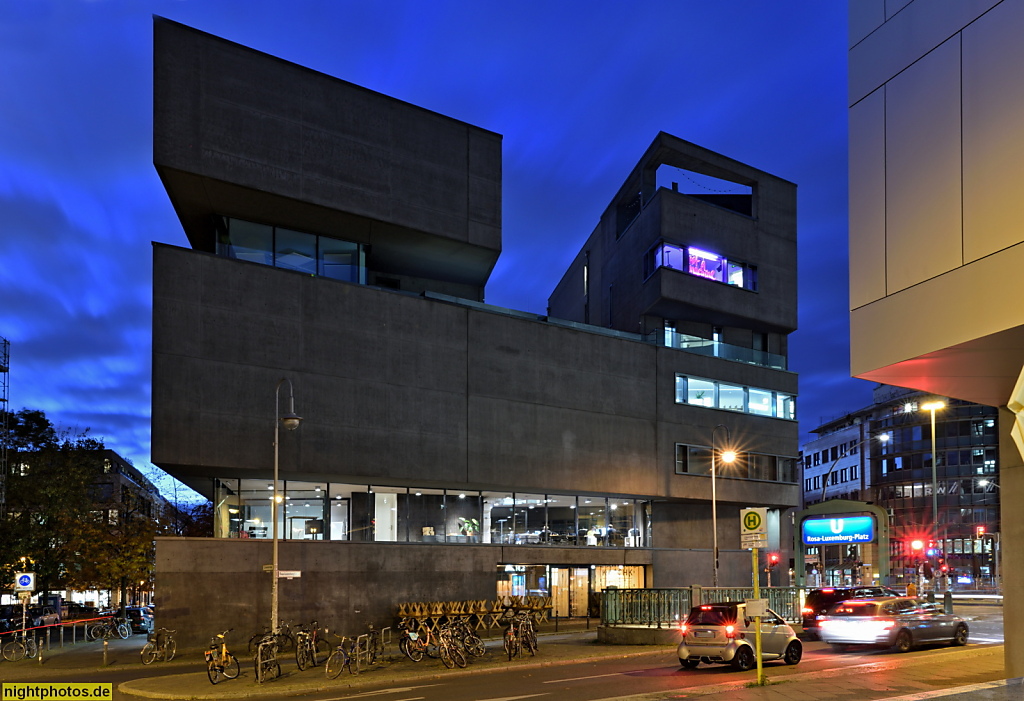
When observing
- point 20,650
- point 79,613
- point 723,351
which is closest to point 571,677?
point 20,650

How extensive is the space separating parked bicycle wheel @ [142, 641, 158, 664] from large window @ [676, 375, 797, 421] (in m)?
27.4

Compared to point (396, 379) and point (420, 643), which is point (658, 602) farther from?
point (396, 379)

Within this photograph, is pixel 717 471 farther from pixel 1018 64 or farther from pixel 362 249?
pixel 1018 64

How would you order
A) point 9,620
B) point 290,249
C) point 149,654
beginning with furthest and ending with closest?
point 9,620
point 290,249
point 149,654

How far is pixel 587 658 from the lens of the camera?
26.1 m

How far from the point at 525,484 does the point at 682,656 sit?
18678 millimetres

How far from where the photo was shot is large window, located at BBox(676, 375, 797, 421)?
4709cm

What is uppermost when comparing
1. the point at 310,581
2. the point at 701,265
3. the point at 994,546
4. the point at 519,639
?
the point at 701,265

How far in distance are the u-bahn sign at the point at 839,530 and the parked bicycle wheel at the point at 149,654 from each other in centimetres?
3065

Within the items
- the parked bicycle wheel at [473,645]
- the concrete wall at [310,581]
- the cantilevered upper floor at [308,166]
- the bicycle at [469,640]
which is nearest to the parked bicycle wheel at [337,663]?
the bicycle at [469,640]

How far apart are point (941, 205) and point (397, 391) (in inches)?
1009

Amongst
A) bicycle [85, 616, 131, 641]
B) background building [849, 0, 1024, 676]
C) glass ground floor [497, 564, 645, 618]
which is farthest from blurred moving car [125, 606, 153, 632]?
background building [849, 0, 1024, 676]

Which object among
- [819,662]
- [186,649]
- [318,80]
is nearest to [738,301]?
[318,80]

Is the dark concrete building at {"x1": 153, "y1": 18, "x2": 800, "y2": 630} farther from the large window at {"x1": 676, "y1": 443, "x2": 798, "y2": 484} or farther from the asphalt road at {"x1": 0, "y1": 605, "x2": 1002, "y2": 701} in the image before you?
the asphalt road at {"x1": 0, "y1": 605, "x2": 1002, "y2": 701}
